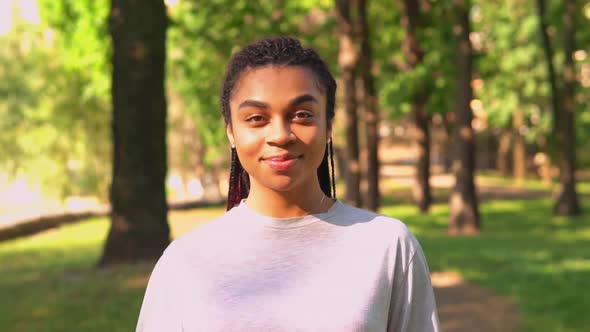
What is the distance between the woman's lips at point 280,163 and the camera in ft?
8.77

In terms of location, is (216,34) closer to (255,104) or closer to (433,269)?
(433,269)

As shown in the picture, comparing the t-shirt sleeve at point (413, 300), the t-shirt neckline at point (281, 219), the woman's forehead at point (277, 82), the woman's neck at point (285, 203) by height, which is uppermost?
the woman's forehead at point (277, 82)

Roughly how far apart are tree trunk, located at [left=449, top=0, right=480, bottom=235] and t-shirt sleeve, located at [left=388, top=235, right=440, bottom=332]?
21740mm

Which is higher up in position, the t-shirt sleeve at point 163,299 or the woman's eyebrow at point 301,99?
the woman's eyebrow at point 301,99

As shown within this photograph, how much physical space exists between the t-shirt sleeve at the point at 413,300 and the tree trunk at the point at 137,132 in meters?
11.1

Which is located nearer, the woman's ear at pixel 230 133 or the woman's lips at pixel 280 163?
the woman's lips at pixel 280 163

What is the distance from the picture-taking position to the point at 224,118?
9.58ft

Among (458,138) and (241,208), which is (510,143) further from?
(241,208)

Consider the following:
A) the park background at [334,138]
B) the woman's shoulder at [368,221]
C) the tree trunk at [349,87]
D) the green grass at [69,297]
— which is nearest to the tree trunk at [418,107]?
the park background at [334,138]

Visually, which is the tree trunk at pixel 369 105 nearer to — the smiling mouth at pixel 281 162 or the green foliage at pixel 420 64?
the green foliage at pixel 420 64

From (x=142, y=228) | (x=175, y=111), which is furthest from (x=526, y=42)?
(x=142, y=228)

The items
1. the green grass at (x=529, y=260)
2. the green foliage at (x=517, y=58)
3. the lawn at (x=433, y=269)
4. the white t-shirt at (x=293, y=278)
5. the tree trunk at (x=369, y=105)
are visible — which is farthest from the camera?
the green foliage at (x=517, y=58)

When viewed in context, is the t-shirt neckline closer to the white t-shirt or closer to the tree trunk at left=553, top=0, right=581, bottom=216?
the white t-shirt

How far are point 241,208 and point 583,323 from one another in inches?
336
